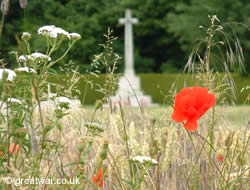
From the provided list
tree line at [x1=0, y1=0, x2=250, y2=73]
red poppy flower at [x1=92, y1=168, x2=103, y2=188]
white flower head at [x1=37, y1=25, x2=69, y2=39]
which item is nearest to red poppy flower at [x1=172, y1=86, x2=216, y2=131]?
red poppy flower at [x1=92, y1=168, x2=103, y2=188]

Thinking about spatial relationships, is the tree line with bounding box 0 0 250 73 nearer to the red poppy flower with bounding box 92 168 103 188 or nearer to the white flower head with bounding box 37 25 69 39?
the white flower head with bounding box 37 25 69 39

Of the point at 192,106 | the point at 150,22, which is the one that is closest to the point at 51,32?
the point at 192,106

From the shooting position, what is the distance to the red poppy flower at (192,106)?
1314 millimetres

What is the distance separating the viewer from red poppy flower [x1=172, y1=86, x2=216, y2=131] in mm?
1314

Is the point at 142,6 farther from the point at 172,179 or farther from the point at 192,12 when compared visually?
the point at 172,179

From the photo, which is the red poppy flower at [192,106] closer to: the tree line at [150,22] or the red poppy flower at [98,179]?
the red poppy flower at [98,179]

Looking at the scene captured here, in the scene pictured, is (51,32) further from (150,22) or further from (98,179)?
(150,22)

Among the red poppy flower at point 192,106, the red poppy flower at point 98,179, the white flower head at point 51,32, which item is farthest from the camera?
the white flower head at point 51,32

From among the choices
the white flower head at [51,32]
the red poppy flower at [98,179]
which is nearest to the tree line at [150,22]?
the white flower head at [51,32]

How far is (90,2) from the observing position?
1994cm

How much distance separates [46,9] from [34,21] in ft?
2.83

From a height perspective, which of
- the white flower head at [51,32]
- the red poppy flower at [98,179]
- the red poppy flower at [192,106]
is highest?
the white flower head at [51,32]

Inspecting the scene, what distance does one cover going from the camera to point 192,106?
1.32 meters

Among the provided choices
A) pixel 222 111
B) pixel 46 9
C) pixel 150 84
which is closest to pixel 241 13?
pixel 150 84
